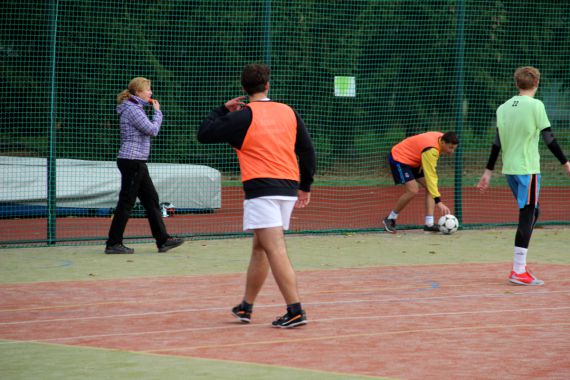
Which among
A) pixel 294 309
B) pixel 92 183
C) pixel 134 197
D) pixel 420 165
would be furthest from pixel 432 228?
pixel 294 309

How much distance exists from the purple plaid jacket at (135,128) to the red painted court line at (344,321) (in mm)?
2064

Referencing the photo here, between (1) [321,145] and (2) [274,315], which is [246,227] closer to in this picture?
(2) [274,315]

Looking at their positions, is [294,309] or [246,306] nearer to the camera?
[294,309]

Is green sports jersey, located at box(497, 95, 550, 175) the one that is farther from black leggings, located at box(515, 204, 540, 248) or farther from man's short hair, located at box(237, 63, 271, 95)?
man's short hair, located at box(237, 63, 271, 95)

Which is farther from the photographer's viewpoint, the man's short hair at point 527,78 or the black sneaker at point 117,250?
the black sneaker at point 117,250

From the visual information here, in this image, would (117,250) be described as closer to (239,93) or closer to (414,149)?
(414,149)

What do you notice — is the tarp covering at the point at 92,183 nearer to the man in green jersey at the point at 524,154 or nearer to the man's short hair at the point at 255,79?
the man in green jersey at the point at 524,154

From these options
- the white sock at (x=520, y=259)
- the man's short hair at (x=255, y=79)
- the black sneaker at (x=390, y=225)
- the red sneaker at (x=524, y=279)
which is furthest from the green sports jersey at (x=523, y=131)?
the black sneaker at (x=390, y=225)

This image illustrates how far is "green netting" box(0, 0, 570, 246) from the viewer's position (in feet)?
47.3

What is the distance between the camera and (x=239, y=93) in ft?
58.2

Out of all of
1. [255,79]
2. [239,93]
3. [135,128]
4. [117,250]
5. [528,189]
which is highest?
[255,79]

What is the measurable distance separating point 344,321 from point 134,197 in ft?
14.4

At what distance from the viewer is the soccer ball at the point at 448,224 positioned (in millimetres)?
13617

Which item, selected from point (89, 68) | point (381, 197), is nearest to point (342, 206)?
point (381, 197)
